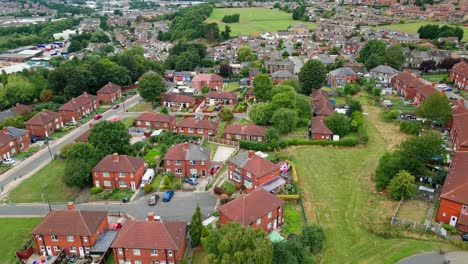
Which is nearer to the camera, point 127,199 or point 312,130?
point 127,199

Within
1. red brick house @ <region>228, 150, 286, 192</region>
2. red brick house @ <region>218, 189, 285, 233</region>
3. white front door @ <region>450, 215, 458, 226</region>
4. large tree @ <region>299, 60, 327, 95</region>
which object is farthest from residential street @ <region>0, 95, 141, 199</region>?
white front door @ <region>450, 215, 458, 226</region>

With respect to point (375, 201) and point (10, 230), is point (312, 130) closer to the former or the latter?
point (375, 201)

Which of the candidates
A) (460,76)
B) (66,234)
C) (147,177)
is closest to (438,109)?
(460,76)

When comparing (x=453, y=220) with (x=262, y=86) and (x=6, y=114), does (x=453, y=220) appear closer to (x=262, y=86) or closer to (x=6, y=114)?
(x=262, y=86)

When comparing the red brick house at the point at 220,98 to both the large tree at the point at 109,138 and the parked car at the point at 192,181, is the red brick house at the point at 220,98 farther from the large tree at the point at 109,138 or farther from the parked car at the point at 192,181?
the parked car at the point at 192,181

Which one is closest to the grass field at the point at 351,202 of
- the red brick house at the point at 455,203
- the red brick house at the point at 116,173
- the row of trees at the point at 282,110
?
the red brick house at the point at 455,203

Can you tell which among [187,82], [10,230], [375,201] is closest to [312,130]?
[375,201]

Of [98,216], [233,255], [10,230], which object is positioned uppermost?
[233,255]
